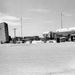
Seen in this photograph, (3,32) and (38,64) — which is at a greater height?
(3,32)

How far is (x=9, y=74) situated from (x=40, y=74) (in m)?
1.23

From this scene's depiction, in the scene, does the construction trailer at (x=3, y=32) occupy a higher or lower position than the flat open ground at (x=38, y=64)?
higher

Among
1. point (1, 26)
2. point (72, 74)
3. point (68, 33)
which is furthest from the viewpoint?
point (68, 33)

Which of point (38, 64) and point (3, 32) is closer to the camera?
point (38, 64)

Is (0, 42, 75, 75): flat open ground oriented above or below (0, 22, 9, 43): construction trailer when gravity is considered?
below

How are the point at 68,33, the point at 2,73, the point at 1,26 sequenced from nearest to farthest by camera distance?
the point at 2,73
the point at 1,26
the point at 68,33

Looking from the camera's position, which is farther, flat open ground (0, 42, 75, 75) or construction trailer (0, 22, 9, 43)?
construction trailer (0, 22, 9, 43)

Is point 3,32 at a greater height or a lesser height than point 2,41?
greater

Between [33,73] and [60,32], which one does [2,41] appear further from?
[33,73]

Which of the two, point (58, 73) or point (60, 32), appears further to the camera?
point (60, 32)

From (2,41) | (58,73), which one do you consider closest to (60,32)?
(2,41)

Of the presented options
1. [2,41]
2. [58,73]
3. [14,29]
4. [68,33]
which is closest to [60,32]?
[68,33]

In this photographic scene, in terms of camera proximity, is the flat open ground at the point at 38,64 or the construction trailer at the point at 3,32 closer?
the flat open ground at the point at 38,64

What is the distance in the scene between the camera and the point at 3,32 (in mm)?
42531
